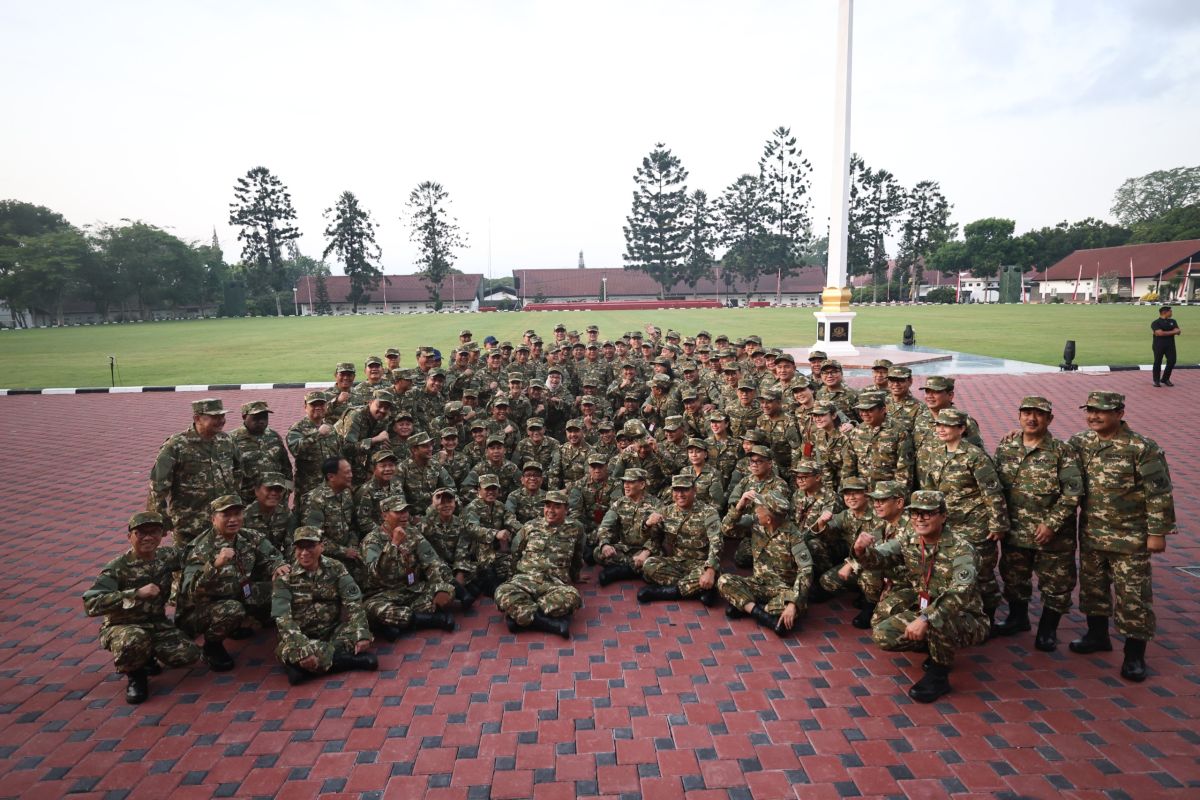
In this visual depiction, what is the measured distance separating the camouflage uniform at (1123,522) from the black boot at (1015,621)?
1.29 ft

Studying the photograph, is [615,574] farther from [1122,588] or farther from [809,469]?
[1122,588]

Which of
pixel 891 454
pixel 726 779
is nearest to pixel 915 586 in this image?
pixel 891 454

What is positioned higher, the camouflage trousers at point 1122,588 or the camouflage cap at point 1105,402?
the camouflage cap at point 1105,402

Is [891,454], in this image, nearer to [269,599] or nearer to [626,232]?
[269,599]

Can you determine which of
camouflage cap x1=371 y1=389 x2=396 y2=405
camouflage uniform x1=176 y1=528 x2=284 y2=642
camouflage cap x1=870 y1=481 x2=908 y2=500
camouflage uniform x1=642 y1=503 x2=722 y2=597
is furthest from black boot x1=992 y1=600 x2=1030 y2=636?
camouflage cap x1=371 y1=389 x2=396 y2=405

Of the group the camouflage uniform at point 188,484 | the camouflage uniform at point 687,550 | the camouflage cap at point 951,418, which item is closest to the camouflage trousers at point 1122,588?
the camouflage cap at point 951,418

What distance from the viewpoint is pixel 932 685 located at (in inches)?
160

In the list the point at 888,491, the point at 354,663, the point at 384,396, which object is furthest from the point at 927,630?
the point at 384,396

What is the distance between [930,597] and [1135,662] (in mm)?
1297

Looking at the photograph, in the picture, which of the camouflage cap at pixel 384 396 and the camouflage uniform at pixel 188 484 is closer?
the camouflage uniform at pixel 188 484

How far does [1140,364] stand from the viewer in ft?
58.6

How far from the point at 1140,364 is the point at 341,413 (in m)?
20.9

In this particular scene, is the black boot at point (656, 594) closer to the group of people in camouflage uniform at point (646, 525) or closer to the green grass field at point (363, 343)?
the group of people in camouflage uniform at point (646, 525)

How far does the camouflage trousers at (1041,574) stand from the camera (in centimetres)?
456
